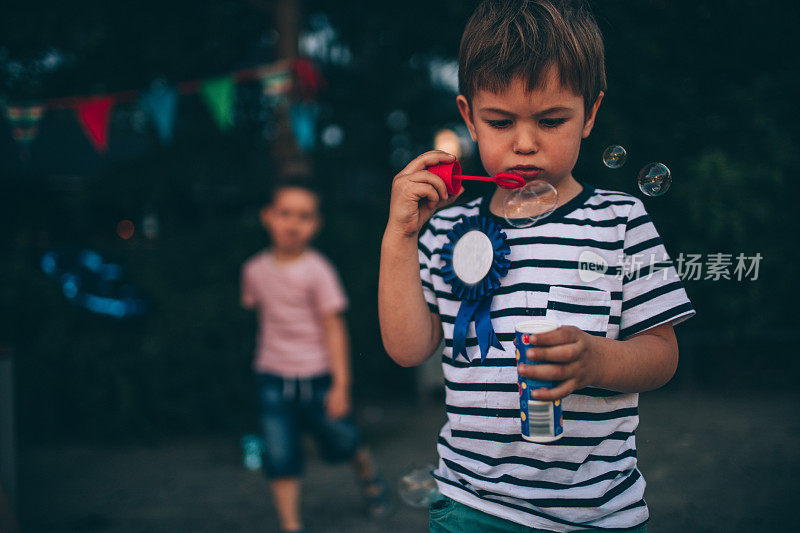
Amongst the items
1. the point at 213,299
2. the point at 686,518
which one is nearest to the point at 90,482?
the point at 213,299

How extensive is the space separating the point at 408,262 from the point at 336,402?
2.08m

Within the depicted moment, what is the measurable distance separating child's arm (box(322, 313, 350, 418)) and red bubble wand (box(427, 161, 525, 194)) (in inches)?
84.9

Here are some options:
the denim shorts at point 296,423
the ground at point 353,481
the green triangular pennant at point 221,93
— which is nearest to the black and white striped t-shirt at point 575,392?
the ground at point 353,481

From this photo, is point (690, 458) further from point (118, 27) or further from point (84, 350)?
point (118, 27)

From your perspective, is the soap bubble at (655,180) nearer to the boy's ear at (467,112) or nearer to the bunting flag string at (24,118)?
the boy's ear at (467,112)

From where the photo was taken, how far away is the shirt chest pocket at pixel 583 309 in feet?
4.22

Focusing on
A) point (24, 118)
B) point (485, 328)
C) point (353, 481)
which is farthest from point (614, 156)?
point (24, 118)

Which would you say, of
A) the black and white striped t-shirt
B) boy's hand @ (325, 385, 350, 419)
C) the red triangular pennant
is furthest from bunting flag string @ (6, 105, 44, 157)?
the black and white striped t-shirt

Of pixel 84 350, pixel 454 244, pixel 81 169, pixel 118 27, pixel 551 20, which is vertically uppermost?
pixel 118 27

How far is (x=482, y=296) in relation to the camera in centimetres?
133

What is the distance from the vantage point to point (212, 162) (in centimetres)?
755

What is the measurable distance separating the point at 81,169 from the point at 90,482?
14.7ft

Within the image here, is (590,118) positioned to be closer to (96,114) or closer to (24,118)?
(96,114)

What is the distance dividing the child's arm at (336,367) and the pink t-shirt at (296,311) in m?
0.04
